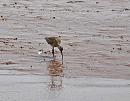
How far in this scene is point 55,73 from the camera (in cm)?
1237

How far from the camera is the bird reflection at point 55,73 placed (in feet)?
37.1

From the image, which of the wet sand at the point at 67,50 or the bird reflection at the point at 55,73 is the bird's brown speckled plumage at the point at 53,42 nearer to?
the wet sand at the point at 67,50

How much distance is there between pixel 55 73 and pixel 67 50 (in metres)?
2.56

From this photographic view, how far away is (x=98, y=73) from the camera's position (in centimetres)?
1238

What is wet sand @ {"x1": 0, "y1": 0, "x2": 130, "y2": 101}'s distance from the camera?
1091 cm

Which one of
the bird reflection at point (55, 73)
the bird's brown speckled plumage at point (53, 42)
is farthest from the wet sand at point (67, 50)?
the bird's brown speckled plumage at point (53, 42)

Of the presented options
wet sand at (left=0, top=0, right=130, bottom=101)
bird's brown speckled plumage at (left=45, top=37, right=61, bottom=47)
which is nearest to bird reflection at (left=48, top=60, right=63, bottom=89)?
wet sand at (left=0, top=0, right=130, bottom=101)

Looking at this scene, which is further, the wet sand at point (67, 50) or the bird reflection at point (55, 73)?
the bird reflection at point (55, 73)

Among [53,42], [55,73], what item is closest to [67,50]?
[53,42]

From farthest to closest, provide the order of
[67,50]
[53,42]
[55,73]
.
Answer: [67,50]
[53,42]
[55,73]

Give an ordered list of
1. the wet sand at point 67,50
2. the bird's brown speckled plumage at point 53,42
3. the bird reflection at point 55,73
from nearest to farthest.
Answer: the wet sand at point 67,50
the bird reflection at point 55,73
the bird's brown speckled plumage at point 53,42

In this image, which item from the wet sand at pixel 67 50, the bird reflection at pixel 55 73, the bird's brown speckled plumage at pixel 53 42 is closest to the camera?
the wet sand at pixel 67 50

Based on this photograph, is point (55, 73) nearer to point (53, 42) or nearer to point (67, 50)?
point (53, 42)

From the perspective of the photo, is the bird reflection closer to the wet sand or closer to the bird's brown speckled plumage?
the wet sand
